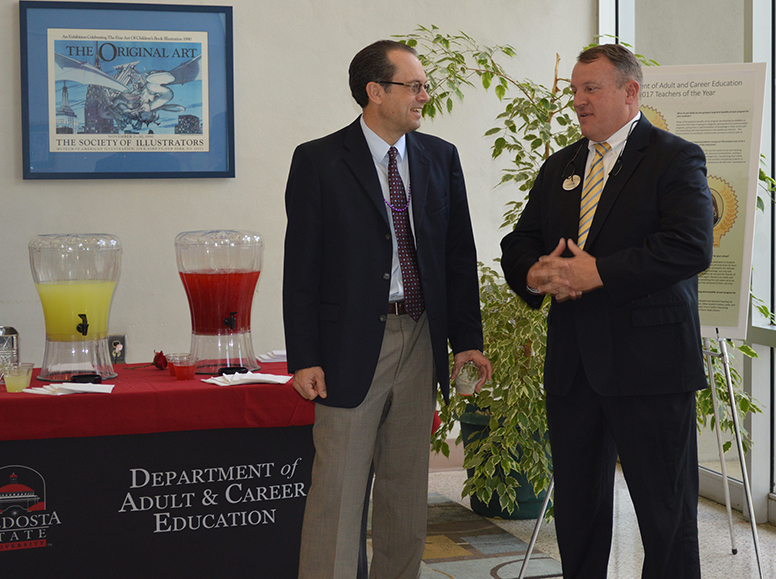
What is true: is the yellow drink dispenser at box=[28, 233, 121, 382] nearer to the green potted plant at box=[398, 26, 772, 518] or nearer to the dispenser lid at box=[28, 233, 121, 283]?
the dispenser lid at box=[28, 233, 121, 283]

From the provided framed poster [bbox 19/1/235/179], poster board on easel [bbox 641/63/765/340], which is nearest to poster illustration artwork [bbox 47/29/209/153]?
framed poster [bbox 19/1/235/179]

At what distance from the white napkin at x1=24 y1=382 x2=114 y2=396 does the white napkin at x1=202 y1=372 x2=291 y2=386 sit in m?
0.29

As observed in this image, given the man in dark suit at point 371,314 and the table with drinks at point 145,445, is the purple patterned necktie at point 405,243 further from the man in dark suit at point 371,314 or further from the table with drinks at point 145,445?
the table with drinks at point 145,445

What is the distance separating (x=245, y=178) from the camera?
382 centimetres

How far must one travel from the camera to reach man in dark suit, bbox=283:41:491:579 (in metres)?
1.85

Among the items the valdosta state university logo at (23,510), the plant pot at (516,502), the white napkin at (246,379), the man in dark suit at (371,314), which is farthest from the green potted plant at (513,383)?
the valdosta state university logo at (23,510)

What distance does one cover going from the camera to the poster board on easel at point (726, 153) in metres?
2.67

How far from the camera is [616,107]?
1915 mm

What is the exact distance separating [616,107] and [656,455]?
2.83 feet

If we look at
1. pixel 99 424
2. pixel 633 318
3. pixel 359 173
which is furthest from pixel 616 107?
pixel 99 424

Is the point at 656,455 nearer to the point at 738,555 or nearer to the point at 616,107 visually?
the point at 616,107

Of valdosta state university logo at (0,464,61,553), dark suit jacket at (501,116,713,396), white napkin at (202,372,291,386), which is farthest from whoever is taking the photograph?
white napkin at (202,372,291,386)

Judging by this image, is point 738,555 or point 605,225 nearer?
point 605,225

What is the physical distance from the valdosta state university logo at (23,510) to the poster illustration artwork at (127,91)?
1944mm
